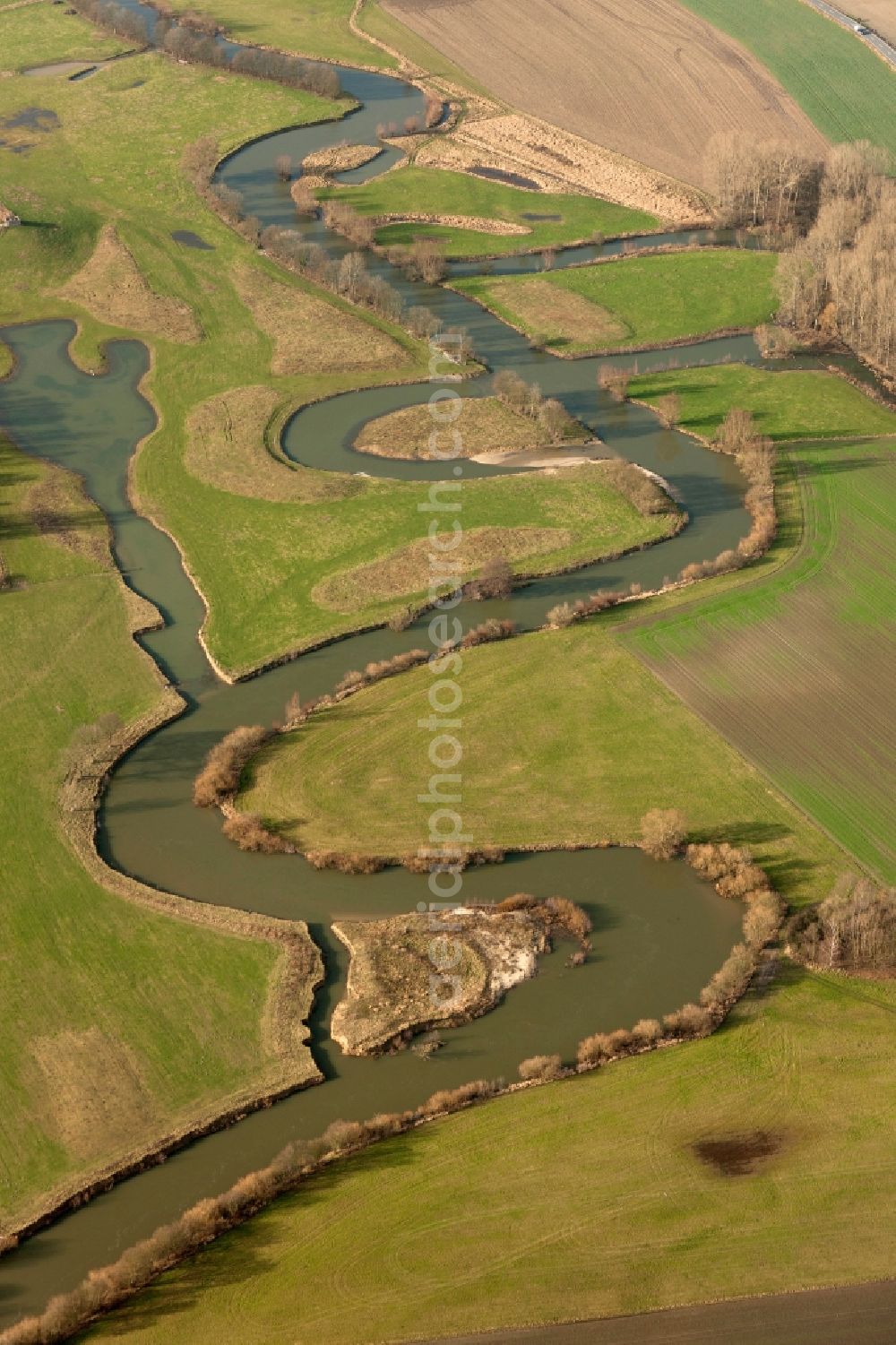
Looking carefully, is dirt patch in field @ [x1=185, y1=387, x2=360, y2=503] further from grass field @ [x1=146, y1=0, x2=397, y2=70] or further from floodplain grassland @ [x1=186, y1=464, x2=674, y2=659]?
grass field @ [x1=146, y1=0, x2=397, y2=70]

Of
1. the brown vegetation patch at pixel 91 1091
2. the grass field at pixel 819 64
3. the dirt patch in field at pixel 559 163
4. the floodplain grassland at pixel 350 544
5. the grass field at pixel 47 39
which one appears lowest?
the brown vegetation patch at pixel 91 1091

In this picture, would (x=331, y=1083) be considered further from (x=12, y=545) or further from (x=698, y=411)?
(x=698, y=411)

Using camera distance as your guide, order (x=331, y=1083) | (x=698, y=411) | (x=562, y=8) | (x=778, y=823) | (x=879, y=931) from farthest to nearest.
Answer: (x=562, y=8), (x=698, y=411), (x=778, y=823), (x=879, y=931), (x=331, y=1083)

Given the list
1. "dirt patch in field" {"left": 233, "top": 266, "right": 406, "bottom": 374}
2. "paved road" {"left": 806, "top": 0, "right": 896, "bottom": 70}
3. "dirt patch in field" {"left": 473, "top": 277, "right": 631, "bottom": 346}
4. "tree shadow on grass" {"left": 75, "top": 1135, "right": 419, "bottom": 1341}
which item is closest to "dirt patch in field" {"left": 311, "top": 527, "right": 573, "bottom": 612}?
"dirt patch in field" {"left": 233, "top": 266, "right": 406, "bottom": 374}

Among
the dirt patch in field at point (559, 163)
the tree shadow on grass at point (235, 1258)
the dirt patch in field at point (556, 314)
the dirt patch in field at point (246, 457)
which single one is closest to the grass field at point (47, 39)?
the dirt patch in field at point (559, 163)

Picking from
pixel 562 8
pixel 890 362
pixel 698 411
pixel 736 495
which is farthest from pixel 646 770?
pixel 562 8

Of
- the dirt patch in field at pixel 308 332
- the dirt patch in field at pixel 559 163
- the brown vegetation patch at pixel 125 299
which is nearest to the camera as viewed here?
the dirt patch in field at pixel 308 332

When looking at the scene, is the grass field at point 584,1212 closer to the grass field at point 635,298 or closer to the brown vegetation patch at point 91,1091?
the brown vegetation patch at point 91,1091
